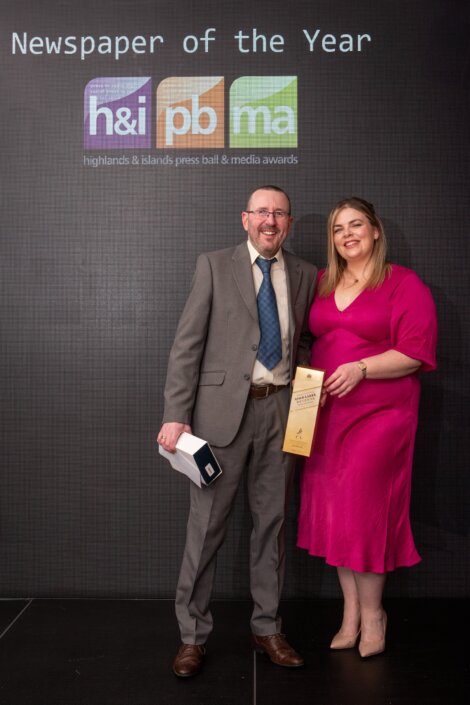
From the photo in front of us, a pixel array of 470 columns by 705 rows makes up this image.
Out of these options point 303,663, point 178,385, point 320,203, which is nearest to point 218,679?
point 303,663

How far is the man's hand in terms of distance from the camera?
2373 mm

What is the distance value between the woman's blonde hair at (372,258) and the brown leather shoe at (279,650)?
1.34 m

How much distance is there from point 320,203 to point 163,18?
1.15m

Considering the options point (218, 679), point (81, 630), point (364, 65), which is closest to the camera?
point (218, 679)

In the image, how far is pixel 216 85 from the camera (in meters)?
3.12

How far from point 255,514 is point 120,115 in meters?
1.95

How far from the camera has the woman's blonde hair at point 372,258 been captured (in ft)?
8.23

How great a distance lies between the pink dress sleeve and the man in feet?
1.29

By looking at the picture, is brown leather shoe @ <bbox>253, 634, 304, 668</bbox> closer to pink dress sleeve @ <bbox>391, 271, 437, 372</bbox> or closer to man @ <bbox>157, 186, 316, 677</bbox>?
man @ <bbox>157, 186, 316, 677</bbox>

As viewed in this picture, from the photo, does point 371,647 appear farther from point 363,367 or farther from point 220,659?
point 363,367

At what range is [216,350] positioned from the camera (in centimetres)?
247

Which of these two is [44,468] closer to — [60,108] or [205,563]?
[205,563]

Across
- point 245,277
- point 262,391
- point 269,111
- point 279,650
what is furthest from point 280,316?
point 279,650

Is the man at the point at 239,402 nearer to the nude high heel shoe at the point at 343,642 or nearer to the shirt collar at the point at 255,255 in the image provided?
the shirt collar at the point at 255,255
